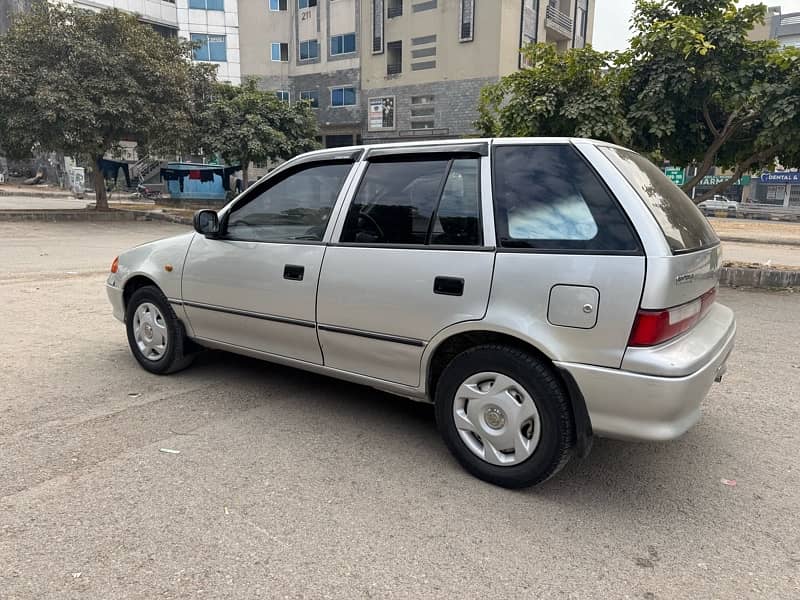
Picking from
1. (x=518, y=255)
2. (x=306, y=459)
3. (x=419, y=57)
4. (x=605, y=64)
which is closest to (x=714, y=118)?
(x=605, y=64)

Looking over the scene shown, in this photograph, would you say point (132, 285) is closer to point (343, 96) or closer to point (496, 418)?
point (496, 418)

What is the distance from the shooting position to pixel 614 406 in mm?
2654

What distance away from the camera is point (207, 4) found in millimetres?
45969

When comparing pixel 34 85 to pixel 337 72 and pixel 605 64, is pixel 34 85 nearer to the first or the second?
pixel 605 64

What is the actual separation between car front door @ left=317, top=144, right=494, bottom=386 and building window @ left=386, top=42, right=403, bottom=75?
38698 mm

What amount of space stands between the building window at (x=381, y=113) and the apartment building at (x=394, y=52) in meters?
0.07

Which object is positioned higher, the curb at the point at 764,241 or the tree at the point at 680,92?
the tree at the point at 680,92

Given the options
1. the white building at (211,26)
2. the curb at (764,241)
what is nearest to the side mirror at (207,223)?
the curb at (764,241)

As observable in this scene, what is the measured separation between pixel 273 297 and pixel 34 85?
1877 cm

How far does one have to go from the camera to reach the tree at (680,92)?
7.90 metres

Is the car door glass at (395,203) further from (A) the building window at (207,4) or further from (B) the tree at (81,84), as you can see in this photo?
(A) the building window at (207,4)

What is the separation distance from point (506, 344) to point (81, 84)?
19991 millimetres

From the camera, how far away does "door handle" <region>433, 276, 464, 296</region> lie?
9.83 ft

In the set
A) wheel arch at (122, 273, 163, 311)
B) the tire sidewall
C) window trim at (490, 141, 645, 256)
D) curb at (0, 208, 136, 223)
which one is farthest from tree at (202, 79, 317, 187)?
window trim at (490, 141, 645, 256)
